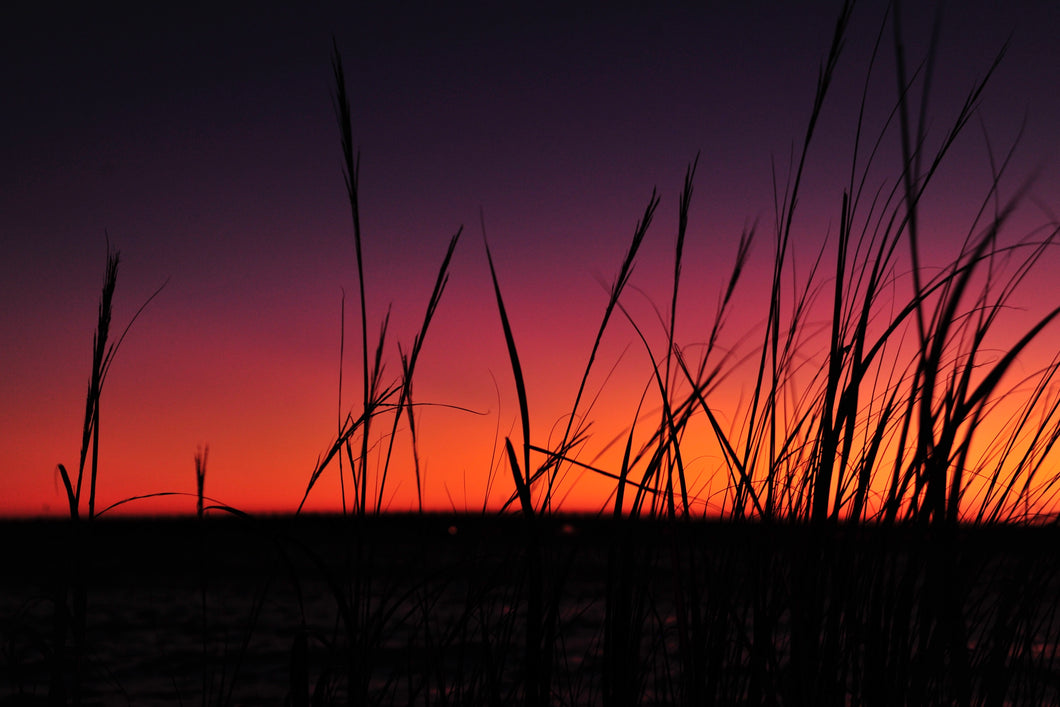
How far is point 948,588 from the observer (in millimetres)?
641

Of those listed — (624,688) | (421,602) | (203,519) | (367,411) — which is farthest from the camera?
(203,519)

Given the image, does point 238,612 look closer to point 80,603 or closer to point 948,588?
point 80,603

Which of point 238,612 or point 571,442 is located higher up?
point 571,442

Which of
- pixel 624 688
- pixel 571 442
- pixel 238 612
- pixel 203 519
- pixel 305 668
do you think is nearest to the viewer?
pixel 624 688

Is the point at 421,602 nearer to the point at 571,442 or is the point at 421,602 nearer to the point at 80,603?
the point at 571,442

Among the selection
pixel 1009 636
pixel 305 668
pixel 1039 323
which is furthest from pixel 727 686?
pixel 1039 323

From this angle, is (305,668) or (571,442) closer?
(305,668)

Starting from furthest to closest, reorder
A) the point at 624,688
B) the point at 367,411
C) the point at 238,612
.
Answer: the point at 238,612 < the point at 367,411 < the point at 624,688

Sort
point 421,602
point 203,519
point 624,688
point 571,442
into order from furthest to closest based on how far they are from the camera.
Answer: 1. point 203,519
2. point 571,442
3. point 421,602
4. point 624,688

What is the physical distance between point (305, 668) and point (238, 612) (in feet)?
30.9

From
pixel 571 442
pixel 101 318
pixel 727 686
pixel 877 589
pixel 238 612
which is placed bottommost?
pixel 238 612

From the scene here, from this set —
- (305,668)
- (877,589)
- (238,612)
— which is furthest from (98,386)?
(238,612)

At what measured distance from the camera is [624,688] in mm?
915

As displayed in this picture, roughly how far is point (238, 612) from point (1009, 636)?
31.7 ft
